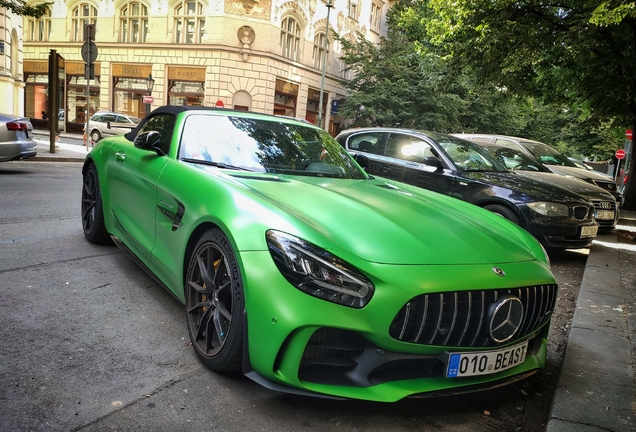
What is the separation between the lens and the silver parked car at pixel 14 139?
401 inches

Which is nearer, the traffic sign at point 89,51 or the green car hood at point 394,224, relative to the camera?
the green car hood at point 394,224

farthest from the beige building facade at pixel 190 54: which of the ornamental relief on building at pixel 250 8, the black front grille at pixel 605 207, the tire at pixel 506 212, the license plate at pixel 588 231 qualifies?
the license plate at pixel 588 231

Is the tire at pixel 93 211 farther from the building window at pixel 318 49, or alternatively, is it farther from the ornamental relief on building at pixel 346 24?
the ornamental relief on building at pixel 346 24

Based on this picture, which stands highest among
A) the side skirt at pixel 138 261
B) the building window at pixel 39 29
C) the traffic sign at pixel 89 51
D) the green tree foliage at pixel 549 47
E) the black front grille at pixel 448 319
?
the building window at pixel 39 29

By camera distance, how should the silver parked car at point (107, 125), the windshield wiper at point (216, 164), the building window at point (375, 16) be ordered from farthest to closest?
the building window at point (375, 16) < the silver parked car at point (107, 125) < the windshield wiper at point (216, 164)

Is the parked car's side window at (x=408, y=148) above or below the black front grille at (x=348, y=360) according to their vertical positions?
above

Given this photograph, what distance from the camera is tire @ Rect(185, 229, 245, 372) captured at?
2.51 m

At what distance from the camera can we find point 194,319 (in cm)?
296

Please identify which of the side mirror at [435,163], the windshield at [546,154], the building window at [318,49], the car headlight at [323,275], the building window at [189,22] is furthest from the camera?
the building window at [318,49]

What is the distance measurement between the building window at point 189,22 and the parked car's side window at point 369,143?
25.0m

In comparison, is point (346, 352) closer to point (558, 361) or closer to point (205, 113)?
point (558, 361)

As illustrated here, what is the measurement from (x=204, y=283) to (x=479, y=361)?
1.44m

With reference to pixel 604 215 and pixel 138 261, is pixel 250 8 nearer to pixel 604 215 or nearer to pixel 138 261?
pixel 604 215

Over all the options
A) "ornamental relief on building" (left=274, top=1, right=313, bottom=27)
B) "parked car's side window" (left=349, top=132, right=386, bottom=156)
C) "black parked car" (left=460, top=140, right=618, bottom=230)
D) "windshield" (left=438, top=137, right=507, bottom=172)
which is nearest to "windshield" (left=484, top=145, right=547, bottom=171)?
"black parked car" (left=460, top=140, right=618, bottom=230)
